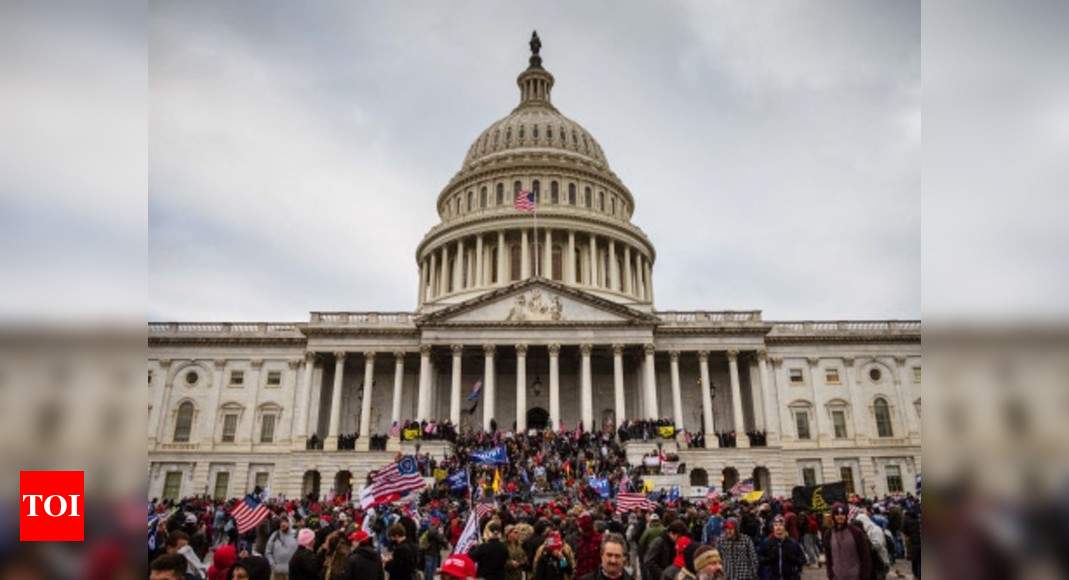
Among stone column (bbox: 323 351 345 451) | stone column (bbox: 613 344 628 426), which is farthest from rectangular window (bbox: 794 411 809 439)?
stone column (bbox: 323 351 345 451)

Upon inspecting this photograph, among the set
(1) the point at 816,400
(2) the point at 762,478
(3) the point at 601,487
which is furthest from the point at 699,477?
(3) the point at 601,487

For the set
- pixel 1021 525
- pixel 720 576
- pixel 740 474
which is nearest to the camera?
pixel 1021 525

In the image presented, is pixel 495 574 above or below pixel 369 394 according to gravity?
below

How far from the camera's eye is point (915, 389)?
5500cm

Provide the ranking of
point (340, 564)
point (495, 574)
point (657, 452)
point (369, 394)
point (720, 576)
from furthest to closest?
point (369, 394) < point (657, 452) < point (495, 574) < point (340, 564) < point (720, 576)

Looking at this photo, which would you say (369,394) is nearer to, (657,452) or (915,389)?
(657,452)

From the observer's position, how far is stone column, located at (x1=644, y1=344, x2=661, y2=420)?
165 ft

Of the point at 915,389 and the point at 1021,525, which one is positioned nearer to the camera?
the point at 1021,525

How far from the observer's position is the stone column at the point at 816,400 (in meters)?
53.6

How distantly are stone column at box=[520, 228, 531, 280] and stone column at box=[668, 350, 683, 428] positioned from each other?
716 inches

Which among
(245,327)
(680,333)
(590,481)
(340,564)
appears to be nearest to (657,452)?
(590,481)

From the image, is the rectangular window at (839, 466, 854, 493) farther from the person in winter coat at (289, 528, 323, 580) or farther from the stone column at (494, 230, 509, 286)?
the person in winter coat at (289, 528, 323, 580)

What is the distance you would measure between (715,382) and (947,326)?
184ft

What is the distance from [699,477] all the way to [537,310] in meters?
16.7
